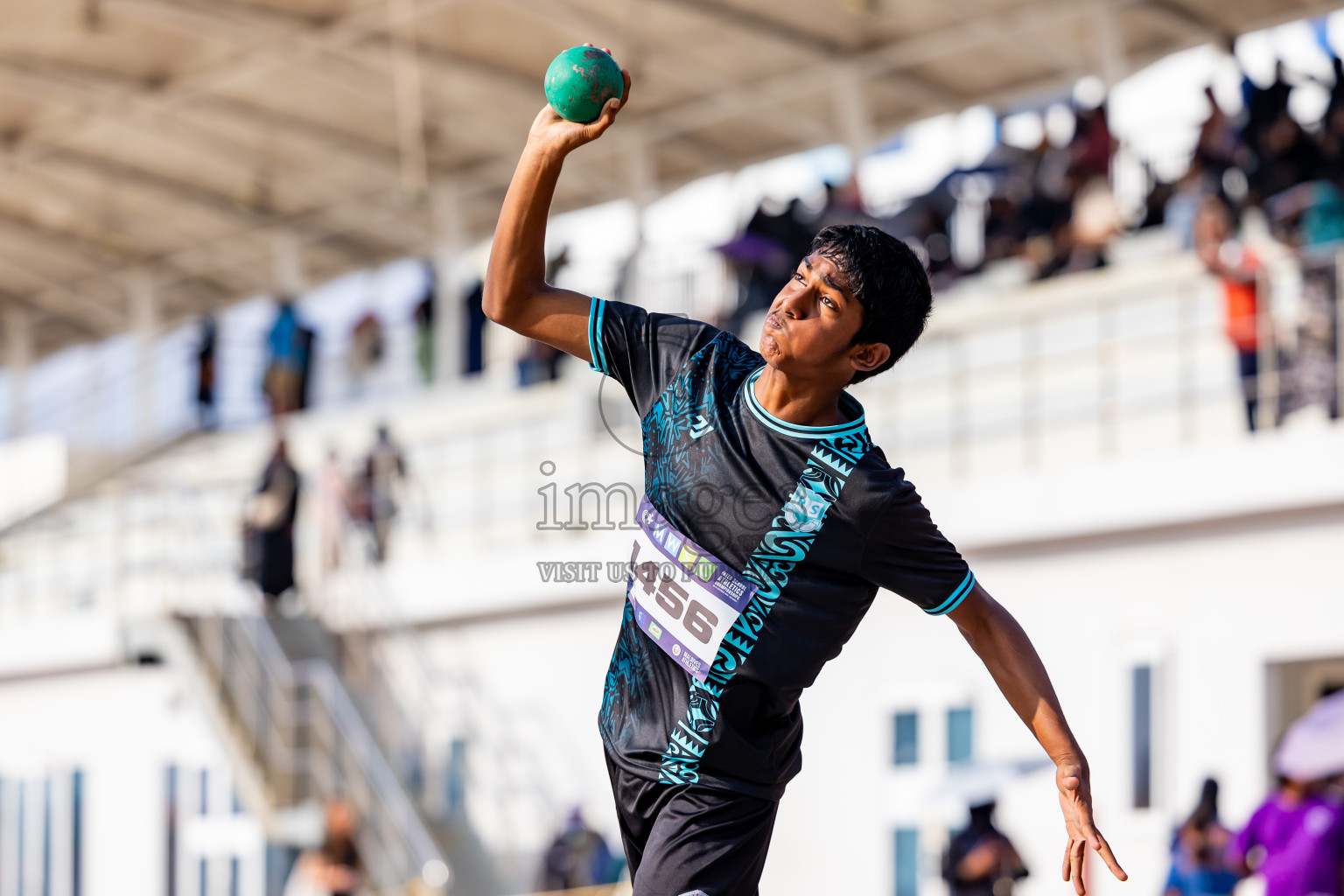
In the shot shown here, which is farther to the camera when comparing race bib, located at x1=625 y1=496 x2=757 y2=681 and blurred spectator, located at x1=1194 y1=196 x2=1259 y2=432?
blurred spectator, located at x1=1194 y1=196 x2=1259 y2=432

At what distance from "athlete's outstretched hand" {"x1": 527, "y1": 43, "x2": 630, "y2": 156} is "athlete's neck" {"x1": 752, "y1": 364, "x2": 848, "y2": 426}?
1.73ft

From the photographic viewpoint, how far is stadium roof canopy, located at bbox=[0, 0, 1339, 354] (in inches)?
773

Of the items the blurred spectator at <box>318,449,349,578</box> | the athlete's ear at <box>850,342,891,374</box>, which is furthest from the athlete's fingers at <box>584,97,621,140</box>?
the blurred spectator at <box>318,449,349,578</box>

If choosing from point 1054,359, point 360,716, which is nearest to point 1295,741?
point 1054,359

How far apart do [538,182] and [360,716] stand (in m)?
13.0

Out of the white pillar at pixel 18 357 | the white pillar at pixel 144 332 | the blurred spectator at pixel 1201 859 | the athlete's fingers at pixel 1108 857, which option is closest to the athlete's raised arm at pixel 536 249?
the athlete's fingers at pixel 1108 857

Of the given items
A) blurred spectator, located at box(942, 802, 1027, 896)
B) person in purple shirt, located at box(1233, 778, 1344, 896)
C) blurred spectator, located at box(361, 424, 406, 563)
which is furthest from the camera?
blurred spectator, located at box(361, 424, 406, 563)

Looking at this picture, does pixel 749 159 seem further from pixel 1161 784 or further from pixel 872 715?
pixel 1161 784

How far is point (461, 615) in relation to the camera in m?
16.7

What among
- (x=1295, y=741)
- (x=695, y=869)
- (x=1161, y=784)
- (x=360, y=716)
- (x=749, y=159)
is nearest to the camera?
(x=695, y=869)

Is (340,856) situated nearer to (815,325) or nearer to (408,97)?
(815,325)

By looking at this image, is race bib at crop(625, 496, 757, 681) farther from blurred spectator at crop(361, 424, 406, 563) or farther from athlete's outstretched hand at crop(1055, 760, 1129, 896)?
blurred spectator at crop(361, 424, 406, 563)

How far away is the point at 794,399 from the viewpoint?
3.43m

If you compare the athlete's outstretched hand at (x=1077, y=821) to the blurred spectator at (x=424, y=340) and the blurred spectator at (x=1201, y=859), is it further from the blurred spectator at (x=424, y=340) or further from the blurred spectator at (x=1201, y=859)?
the blurred spectator at (x=424, y=340)
